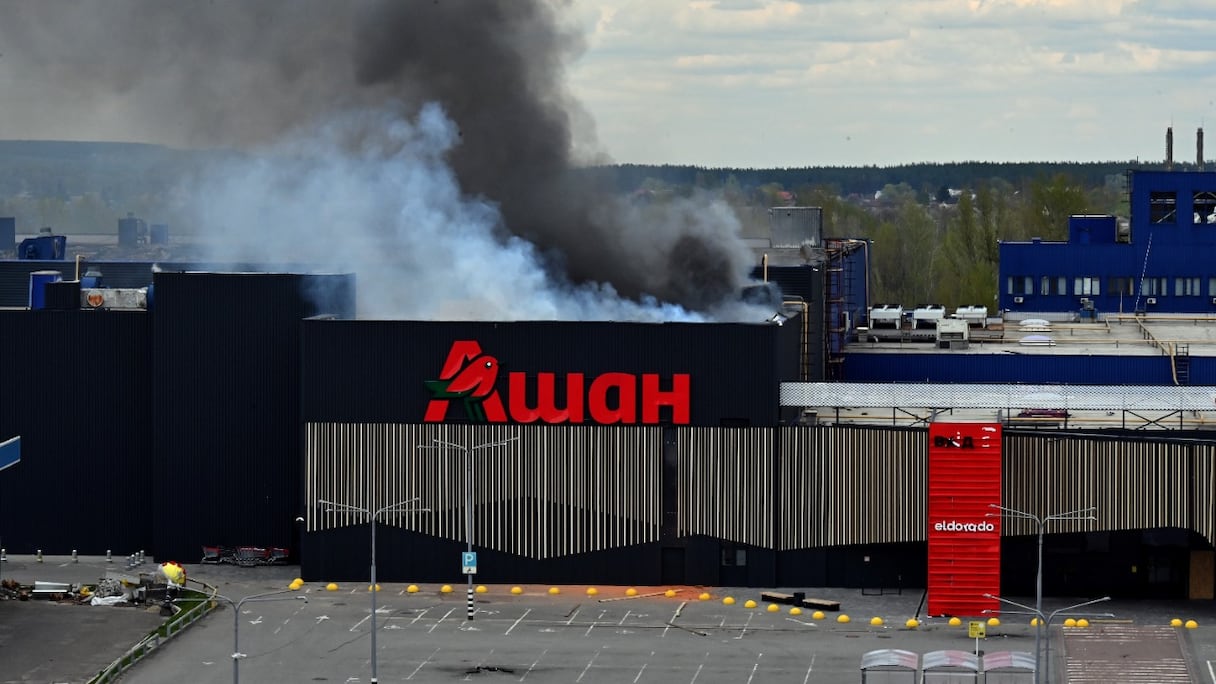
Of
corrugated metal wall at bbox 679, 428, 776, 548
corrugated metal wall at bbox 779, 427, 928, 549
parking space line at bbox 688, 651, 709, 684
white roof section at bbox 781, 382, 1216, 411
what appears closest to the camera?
parking space line at bbox 688, 651, 709, 684

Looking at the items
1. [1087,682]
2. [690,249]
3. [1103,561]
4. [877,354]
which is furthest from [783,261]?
[1087,682]

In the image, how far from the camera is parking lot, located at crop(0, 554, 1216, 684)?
76062mm

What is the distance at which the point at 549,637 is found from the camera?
81.7 meters

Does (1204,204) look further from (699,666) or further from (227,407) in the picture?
(699,666)

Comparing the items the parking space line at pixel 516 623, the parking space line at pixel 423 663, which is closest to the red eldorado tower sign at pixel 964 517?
the parking space line at pixel 516 623

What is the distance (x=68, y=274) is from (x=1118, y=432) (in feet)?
206

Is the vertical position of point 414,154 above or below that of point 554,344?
above

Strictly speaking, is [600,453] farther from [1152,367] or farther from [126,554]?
[1152,367]

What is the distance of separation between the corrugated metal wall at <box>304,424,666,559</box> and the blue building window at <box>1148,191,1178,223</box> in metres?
71.5

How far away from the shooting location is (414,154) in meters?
100

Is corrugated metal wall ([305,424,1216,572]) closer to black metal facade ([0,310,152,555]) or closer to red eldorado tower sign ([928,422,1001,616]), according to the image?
red eldorado tower sign ([928,422,1001,616])

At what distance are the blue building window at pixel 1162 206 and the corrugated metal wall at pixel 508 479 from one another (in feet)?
235

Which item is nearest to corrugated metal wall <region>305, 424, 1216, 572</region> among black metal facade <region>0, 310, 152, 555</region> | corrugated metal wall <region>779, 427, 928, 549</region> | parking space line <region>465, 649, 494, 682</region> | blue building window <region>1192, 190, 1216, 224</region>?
corrugated metal wall <region>779, 427, 928, 549</region>

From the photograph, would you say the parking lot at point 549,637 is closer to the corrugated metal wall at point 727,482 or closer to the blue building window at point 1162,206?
the corrugated metal wall at point 727,482
